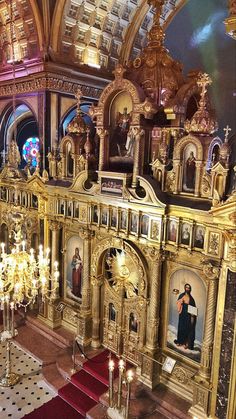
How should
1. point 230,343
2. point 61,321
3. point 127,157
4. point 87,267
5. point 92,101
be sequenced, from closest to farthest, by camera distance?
point 230,343 < point 127,157 < point 87,267 < point 61,321 < point 92,101

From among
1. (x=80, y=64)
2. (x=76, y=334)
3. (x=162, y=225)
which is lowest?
(x=76, y=334)

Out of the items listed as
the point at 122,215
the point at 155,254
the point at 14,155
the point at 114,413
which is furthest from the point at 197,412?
the point at 14,155

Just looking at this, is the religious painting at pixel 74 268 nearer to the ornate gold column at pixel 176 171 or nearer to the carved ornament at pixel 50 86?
the ornate gold column at pixel 176 171

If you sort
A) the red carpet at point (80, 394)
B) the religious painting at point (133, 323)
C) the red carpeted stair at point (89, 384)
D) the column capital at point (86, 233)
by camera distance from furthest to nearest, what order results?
1. the column capital at point (86, 233)
2. the religious painting at point (133, 323)
3. the red carpeted stair at point (89, 384)
4. the red carpet at point (80, 394)

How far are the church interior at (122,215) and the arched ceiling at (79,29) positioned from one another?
0.05 metres

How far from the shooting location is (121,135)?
9.83 meters

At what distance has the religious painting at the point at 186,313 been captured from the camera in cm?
827

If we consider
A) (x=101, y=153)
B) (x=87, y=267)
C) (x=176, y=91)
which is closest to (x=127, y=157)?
(x=101, y=153)

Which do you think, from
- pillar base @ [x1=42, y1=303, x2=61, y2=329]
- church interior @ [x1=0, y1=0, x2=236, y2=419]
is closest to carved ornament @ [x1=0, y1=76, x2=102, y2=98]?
church interior @ [x1=0, y1=0, x2=236, y2=419]

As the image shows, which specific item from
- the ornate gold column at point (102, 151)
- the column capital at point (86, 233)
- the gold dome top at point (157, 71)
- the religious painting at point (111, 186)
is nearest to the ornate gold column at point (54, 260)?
the column capital at point (86, 233)

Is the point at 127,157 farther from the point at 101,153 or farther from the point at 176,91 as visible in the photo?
the point at 176,91

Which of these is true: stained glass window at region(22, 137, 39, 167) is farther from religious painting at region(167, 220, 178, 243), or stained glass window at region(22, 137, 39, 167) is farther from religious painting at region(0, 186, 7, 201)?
religious painting at region(167, 220, 178, 243)

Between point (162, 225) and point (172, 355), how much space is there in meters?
3.38

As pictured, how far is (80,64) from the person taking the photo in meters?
12.4
